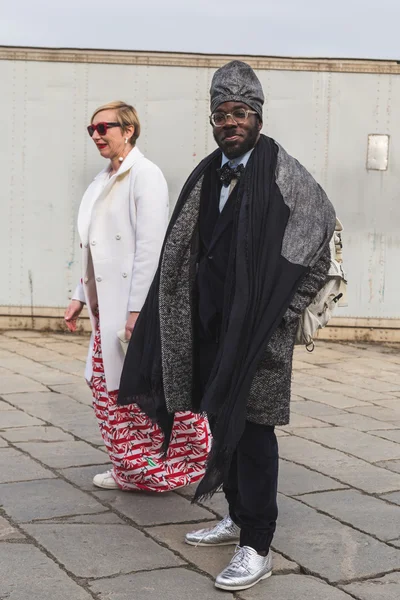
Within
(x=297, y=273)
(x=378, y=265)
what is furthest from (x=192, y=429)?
(x=378, y=265)

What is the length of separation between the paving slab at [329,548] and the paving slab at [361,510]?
2.7 inches

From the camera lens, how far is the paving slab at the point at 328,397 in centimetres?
679

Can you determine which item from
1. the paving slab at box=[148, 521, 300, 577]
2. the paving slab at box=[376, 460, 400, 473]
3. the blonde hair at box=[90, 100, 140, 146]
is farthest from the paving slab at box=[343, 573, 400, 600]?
the blonde hair at box=[90, 100, 140, 146]

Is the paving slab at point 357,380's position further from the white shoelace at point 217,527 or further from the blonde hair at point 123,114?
the white shoelace at point 217,527

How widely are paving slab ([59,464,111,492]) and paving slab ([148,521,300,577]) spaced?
68 cm

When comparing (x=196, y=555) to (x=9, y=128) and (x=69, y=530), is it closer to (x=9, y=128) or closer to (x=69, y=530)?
(x=69, y=530)

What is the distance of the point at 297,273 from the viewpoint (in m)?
3.24

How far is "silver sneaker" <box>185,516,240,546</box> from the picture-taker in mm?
3729

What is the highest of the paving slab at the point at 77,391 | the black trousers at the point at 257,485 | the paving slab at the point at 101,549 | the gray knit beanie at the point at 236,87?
the gray knit beanie at the point at 236,87

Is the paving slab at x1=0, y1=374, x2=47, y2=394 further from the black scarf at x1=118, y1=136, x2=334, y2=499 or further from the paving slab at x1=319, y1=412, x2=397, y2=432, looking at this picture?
the black scarf at x1=118, y1=136, x2=334, y2=499

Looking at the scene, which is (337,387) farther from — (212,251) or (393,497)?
(212,251)

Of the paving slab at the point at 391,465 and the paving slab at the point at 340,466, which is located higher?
the paving slab at the point at 340,466

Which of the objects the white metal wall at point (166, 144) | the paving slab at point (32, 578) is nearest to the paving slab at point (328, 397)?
the white metal wall at point (166, 144)

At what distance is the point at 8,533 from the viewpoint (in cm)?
382
